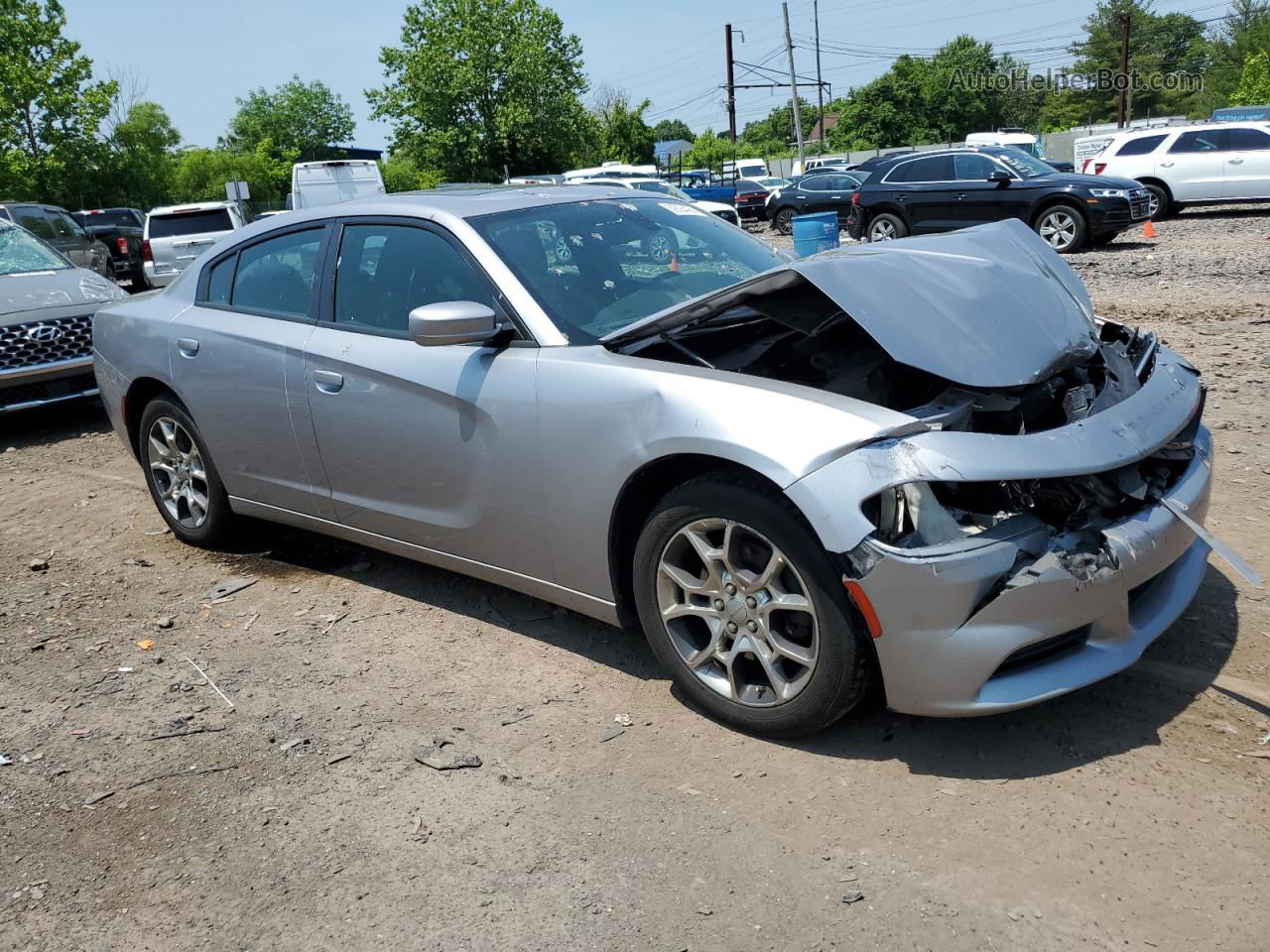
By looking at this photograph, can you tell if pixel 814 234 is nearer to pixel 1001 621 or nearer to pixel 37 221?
pixel 1001 621

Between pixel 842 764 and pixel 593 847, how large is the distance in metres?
0.78

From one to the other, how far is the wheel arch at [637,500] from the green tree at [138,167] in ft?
144

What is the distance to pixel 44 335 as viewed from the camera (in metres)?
8.58

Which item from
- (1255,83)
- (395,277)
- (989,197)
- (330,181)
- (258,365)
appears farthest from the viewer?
(1255,83)

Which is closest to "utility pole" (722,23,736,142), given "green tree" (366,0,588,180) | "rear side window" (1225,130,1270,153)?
"green tree" (366,0,588,180)

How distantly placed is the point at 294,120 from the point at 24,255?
9110 centimetres

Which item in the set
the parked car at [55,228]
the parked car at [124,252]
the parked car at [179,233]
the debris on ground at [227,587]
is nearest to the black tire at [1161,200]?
the parked car at [179,233]

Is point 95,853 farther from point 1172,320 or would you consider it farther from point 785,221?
point 785,221

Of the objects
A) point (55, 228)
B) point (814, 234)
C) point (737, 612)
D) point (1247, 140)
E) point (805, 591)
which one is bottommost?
point (737, 612)

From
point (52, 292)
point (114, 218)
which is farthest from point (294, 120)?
point (52, 292)

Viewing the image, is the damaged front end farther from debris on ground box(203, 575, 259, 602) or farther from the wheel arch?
debris on ground box(203, 575, 259, 602)

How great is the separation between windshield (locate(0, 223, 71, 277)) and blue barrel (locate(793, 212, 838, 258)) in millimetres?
7117

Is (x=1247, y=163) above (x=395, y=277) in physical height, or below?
below

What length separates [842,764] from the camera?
3211mm
